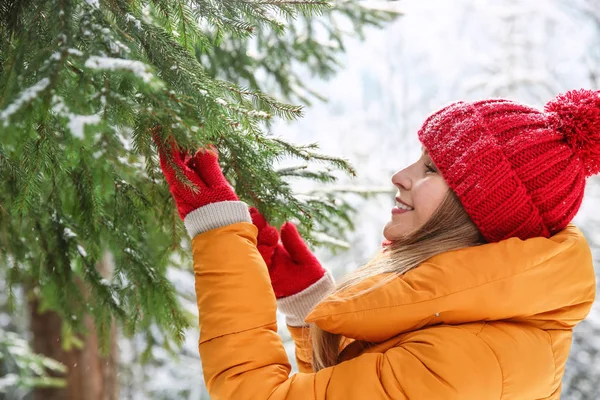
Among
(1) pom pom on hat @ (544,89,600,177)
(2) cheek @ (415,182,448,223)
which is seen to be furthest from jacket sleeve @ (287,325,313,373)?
(1) pom pom on hat @ (544,89,600,177)

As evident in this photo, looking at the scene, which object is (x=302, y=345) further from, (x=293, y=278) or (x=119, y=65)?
(x=119, y=65)

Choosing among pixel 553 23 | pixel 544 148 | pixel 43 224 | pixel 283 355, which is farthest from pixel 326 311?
pixel 553 23

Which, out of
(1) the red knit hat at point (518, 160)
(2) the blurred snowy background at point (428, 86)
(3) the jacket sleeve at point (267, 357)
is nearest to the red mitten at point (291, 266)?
(3) the jacket sleeve at point (267, 357)

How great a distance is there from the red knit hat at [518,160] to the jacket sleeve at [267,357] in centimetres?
43

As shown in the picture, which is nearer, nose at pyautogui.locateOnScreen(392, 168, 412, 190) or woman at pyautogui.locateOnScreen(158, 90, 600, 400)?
woman at pyautogui.locateOnScreen(158, 90, 600, 400)

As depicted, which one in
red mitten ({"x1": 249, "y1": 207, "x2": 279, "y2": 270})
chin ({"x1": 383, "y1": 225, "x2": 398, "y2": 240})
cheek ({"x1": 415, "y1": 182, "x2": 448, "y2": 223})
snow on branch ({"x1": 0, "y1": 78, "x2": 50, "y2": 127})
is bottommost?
chin ({"x1": 383, "y1": 225, "x2": 398, "y2": 240})

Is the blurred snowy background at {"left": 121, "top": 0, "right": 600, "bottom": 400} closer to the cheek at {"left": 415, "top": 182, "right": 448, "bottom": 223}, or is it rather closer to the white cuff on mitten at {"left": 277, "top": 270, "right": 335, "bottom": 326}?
the white cuff on mitten at {"left": 277, "top": 270, "right": 335, "bottom": 326}

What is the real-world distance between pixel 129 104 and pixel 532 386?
1325 millimetres

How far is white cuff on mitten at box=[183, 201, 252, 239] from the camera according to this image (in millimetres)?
1632

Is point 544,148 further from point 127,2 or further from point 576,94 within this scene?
point 127,2

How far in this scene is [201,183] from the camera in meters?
1.62

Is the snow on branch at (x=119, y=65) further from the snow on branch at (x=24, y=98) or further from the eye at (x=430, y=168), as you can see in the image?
the eye at (x=430, y=168)

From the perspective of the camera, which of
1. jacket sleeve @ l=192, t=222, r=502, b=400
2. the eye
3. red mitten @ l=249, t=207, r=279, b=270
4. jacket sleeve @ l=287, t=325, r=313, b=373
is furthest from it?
jacket sleeve @ l=287, t=325, r=313, b=373

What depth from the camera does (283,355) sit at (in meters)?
1.68
